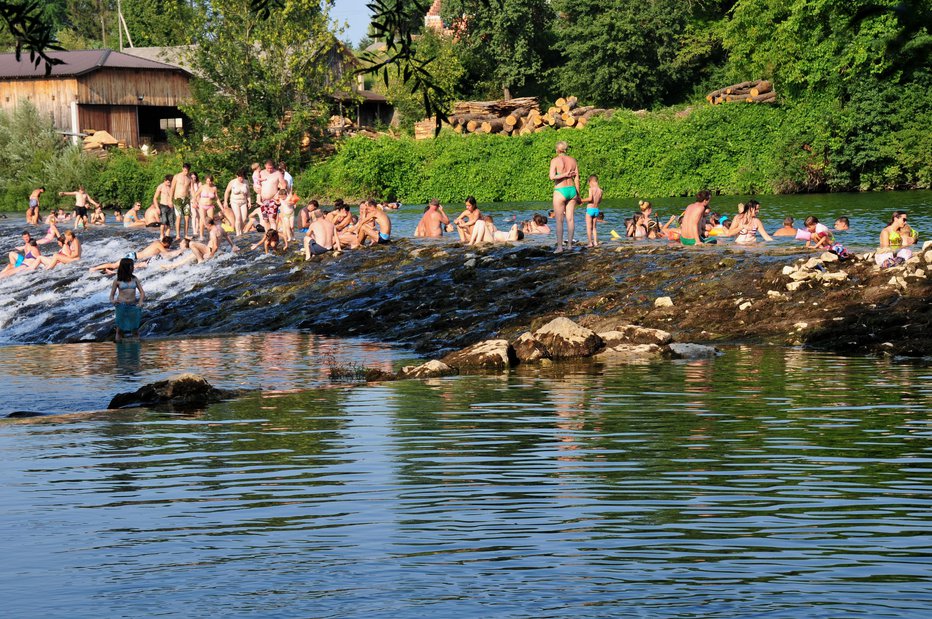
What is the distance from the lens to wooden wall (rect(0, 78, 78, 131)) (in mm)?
67688

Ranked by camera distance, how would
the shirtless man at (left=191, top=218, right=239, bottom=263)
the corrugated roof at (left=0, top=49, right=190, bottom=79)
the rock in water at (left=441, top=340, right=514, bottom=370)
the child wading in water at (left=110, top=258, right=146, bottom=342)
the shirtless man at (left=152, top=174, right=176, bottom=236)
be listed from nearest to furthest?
the rock in water at (left=441, top=340, right=514, bottom=370)
the child wading in water at (left=110, top=258, right=146, bottom=342)
the shirtless man at (left=191, top=218, right=239, bottom=263)
the shirtless man at (left=152, top=174, right=176, bottom=236)
the corrugated roof at (left=0, top=49, right=190, bottom=79)

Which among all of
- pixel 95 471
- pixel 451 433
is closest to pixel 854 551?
pixel 451 433

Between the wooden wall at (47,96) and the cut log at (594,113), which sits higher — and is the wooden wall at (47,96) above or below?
above

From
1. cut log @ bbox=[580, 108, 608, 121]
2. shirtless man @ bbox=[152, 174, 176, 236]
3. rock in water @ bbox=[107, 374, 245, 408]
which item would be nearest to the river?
rock in water @ bbox=[107, 374, 245, 408]

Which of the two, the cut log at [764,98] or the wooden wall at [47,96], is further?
the wooden wall at [47,96]

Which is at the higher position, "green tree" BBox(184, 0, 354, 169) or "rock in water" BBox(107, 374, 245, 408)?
"green tree" BBox(184, 0, 354, 169)

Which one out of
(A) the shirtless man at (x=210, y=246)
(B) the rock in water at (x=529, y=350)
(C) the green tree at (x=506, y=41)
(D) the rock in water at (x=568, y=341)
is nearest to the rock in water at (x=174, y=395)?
(B) the rock in water at (x=529, y=350)

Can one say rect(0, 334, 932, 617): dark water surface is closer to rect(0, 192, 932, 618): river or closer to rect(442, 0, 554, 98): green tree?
rect(0, 192, 932, 618): river

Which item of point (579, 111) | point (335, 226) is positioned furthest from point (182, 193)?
point (579, 111)

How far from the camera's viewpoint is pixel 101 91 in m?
68.4

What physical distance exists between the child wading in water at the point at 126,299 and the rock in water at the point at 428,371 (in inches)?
358

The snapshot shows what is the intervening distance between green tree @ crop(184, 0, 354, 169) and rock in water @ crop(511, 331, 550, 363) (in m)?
44.2

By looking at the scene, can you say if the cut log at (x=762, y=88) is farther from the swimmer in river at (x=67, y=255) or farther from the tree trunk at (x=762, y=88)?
the swimmer in river at (x=67, y=255)

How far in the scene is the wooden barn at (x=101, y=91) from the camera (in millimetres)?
67812
